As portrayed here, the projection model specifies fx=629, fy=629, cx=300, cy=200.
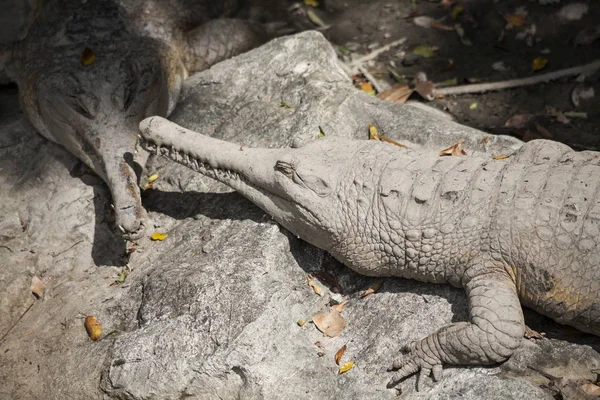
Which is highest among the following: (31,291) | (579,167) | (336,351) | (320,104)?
(579,167)

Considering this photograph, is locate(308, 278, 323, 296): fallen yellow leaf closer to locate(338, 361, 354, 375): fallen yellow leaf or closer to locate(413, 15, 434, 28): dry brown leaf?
locate(338, 361, 354, 375): fallen yellow leaf

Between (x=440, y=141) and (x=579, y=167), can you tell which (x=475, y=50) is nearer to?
(x=440, y=141)

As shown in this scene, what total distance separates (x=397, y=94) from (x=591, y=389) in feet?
10.4

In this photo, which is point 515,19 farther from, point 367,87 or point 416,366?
point 416,366

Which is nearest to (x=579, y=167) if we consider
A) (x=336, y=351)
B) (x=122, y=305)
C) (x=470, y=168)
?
(x=470, y=168)

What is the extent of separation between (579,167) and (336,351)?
149 centimetres

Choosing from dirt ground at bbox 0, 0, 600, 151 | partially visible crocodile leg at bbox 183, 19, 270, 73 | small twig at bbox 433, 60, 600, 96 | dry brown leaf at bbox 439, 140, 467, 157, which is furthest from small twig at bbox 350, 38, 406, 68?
dry brown leaf at bbox 439, 140, 467, 157

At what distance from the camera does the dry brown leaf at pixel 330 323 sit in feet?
10.7

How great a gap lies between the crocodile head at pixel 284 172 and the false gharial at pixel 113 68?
52 centimetres

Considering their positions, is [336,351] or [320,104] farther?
[320,104]

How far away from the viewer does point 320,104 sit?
13.8 ft

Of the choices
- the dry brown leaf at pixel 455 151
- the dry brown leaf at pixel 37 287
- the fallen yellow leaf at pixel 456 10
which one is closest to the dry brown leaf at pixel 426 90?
the fallen yellow leaf at pixel 456 10

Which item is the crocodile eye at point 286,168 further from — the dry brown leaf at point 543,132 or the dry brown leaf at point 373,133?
the dry brown leaf at point 543,132

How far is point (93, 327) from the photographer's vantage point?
3578 mm
